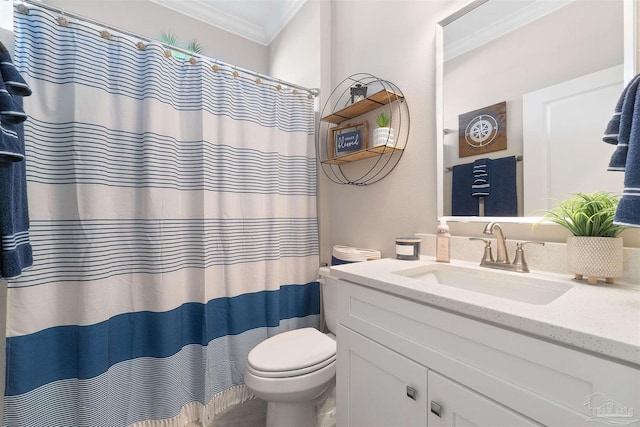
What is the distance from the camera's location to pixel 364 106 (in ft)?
4.97

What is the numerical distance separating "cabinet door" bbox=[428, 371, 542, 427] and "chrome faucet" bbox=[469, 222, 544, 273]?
1.68ft

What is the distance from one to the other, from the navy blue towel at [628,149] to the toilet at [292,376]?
43.9 inches

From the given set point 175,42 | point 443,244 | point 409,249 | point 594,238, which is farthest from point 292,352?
point 175,42

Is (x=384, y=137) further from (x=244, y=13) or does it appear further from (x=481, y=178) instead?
(x=244, y=13)

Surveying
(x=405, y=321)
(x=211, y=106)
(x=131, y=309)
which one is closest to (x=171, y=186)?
(x=211, y=106)

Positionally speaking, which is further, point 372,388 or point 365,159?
point 365,159

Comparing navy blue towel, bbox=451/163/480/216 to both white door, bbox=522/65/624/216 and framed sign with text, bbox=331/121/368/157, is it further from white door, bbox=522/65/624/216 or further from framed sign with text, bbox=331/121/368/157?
framed sign with text, bbox=331/121/368/157

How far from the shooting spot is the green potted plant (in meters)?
0.75

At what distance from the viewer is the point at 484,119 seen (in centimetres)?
112

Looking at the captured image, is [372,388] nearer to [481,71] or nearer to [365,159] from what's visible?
[365,159]

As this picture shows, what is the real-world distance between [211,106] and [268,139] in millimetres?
363

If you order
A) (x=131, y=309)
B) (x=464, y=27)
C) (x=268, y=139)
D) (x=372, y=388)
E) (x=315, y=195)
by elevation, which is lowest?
(x=372, y=388)

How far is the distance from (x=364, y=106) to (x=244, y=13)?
65.5 inches

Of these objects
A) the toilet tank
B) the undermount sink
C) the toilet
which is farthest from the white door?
the toilet
